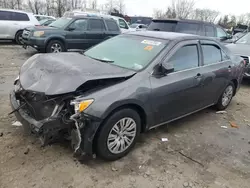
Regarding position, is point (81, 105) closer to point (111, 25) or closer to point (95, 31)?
point (95, 31)

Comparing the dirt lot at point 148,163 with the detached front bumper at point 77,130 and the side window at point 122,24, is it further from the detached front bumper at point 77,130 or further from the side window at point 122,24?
the side window at point 122,24

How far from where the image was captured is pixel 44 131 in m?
2.82

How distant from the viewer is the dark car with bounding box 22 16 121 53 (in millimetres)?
9586

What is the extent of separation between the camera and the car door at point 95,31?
10484mm

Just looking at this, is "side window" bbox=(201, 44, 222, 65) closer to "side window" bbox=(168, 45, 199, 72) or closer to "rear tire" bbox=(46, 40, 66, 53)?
"side window" bbox=(168, 45, 199, 72)

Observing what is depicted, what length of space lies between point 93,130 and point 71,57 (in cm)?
150

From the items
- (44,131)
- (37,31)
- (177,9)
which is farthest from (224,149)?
(177,9)

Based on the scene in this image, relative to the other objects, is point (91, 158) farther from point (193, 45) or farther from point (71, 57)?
point (193, 45)

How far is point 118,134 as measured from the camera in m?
3.18

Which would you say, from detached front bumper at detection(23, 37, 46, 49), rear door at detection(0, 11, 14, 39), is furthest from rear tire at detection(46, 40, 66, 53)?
rear door at detection(0, 11, 14, 39)

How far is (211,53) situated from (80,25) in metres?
6.96

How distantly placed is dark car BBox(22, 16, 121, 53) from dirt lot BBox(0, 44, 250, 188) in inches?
229

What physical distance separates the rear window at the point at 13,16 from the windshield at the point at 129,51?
10.6 meters

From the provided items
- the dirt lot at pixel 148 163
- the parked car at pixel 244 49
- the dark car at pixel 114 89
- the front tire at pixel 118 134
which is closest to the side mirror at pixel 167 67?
the dark car at pixel 114 89
